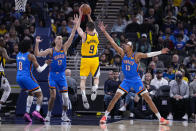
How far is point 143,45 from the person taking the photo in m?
17.0

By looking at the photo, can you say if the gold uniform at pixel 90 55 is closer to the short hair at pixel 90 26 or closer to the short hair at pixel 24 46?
the short hair at pixel 90 26

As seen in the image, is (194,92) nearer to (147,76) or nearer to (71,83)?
(147,76)

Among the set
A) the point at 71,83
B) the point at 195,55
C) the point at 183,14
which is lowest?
the point at 71,83

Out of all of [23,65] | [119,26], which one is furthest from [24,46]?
[119,26]

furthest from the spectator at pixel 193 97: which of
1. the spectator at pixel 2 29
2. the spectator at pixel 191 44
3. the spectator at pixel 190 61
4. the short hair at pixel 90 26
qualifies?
the spectator at pixel 2 29

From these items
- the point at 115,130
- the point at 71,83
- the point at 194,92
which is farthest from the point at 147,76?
the point at 115,130

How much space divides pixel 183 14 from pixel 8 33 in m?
7.97

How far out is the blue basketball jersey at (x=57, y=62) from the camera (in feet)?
40.0

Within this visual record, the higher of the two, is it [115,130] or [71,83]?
[71,83]

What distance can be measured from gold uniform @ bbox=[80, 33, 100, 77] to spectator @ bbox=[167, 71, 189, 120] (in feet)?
13.1

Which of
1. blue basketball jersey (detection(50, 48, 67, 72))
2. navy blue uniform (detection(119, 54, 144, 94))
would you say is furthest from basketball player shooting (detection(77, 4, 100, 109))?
navy blue uniform (detection(119, 54, 144, 94))

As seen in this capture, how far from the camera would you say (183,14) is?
19234 millimetres

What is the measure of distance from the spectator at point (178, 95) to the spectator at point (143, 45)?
242 cm

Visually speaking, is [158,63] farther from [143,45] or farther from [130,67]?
[130,67]
